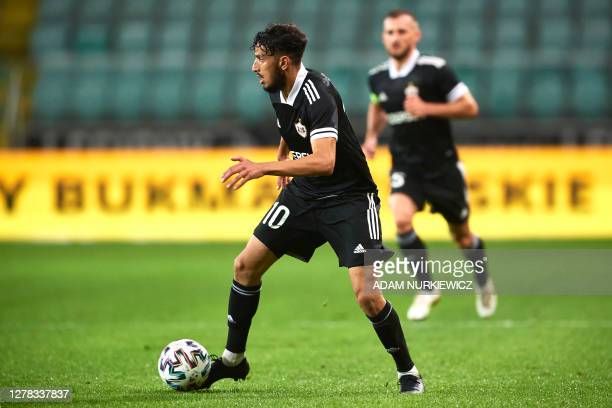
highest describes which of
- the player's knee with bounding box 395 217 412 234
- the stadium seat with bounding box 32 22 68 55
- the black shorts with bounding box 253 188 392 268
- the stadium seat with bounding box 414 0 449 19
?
the stadium seat with bounding box 414 0 449 19

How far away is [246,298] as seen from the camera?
6000mm

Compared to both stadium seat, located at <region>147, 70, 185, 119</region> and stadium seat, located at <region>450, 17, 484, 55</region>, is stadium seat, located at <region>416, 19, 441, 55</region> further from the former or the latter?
stadium seat, located at <region>147, 70, 185, 119</region>

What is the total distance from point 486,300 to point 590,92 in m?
8.63

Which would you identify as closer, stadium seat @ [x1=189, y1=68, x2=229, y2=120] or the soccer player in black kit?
the soccer player in black kit

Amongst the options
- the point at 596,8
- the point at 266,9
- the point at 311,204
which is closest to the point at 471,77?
the point at 596,8

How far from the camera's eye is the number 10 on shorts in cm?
588

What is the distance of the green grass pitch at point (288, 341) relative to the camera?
18.9ft

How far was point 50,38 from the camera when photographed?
67.3ft

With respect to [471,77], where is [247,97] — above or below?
below

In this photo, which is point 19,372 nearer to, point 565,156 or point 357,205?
point 357,205

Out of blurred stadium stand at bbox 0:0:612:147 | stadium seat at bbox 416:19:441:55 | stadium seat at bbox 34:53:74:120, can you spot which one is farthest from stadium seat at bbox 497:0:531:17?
stadium seat at bbox 34:53:74:120

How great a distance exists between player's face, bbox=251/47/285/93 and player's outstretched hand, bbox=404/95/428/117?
2.73 meters

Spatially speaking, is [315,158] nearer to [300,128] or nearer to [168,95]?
[300,128]

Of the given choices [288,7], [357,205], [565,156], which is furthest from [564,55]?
[357,205]
